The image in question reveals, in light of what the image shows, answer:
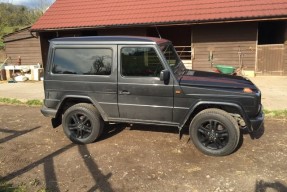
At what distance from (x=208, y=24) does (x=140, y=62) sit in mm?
8729

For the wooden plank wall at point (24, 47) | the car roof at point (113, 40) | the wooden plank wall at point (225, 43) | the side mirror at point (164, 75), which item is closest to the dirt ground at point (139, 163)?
the side mirror at point (164, 75)

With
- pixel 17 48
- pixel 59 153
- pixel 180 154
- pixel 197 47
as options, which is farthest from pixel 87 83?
pixel 17 48

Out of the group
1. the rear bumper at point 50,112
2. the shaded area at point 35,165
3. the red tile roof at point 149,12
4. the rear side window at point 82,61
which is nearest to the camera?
the shaded area at point 35,165

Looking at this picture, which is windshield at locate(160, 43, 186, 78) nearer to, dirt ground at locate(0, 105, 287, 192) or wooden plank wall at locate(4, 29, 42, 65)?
dirt ground at locate(0, 105, 287, 192)

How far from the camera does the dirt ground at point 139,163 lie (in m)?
4.11

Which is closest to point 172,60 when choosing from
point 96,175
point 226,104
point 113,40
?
point 113,40

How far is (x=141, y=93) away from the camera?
16.9ft

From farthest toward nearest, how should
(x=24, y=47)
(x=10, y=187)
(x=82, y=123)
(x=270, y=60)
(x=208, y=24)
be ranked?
1. (x=24, y=47)
2. (x=208, y=24)
3. (x=270, y=60)
4. (x=82, y=123)
5. (x=10, y=187)

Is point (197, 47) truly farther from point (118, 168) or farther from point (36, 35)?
point (118, 168)

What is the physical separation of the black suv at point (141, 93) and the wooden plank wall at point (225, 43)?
7935 mm

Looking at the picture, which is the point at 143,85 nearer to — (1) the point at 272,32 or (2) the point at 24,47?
(1) the point at 272,32

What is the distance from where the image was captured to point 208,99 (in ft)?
15.8

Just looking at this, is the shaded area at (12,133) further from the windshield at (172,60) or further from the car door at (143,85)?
the windshield at (172,60)

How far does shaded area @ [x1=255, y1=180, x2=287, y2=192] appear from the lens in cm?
385
